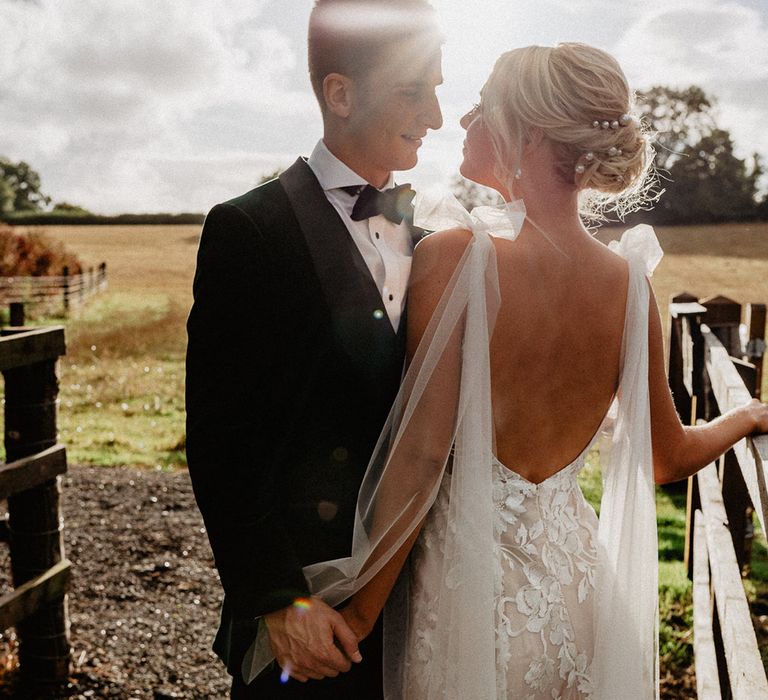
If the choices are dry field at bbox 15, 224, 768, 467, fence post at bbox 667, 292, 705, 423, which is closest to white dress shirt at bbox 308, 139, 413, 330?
fence post at bbox 667, 292, 705, 423

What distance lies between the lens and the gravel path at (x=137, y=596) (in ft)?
14.6

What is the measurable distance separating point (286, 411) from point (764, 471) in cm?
133

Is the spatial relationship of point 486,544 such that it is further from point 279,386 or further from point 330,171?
point 330,171

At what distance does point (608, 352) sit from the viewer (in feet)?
7.34

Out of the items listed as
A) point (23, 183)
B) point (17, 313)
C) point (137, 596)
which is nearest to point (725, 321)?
point (137, 596)

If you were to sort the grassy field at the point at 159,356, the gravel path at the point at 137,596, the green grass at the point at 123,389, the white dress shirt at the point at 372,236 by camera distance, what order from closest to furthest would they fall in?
the white dress shirt at the point at 372,236 → the gravel path at the point at 137,596 → the grassy field at the point at 159,356 → the green grass at the point at 123,389

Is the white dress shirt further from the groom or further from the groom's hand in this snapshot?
the groom's hand

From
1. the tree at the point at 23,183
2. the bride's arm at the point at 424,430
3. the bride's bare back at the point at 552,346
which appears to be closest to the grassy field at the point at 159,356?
the bride's bare back at the point at 552,346

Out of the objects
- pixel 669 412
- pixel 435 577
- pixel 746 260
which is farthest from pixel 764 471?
pixel 746 260

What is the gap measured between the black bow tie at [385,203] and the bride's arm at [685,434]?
2.77ft

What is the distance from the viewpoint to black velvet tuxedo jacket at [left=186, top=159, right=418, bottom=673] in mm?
2117

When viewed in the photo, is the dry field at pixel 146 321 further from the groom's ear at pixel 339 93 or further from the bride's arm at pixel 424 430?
the bride's arm at pixel 424 430

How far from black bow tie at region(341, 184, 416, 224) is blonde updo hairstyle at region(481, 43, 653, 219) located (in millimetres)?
401

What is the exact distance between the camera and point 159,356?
1816 centimetres
